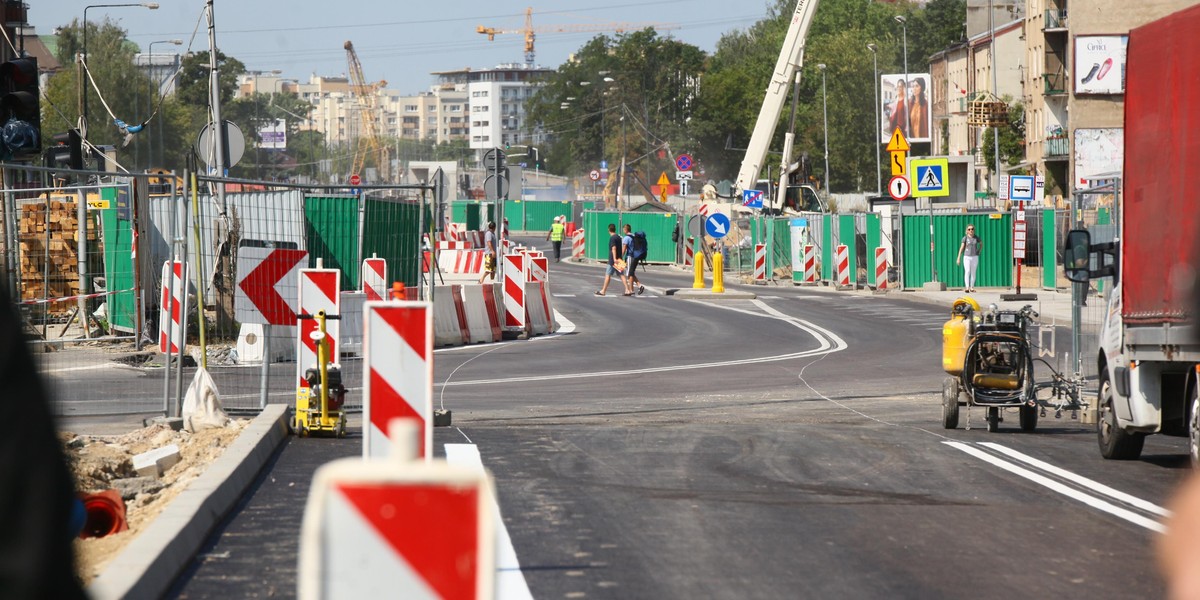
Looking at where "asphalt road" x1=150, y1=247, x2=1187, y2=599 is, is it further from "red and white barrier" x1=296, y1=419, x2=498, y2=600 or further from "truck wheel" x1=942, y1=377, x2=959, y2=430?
"red and white barrier" x1=296, y1=419, x2=498, y2=600

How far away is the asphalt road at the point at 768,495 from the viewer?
679 centimetres

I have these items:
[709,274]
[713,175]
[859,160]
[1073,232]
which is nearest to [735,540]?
[1073,232]

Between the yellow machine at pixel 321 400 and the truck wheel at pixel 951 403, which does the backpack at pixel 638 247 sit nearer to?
the truck wheel at pixel 951 403

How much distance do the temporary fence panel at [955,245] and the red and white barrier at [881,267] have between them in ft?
2.40

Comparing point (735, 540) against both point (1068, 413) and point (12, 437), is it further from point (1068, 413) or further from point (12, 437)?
point (1068, 413)

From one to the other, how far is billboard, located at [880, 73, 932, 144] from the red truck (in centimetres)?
7116

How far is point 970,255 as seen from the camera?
3778cm

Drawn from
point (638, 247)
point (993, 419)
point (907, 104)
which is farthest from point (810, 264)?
point (907, 104)

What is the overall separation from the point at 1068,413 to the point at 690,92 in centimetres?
11453

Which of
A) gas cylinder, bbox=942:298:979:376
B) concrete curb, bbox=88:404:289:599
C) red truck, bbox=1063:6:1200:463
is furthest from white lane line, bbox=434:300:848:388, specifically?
red truck, bbox=1063:6:1200:463

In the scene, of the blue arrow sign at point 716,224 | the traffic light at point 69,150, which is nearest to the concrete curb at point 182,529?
the traffic light at point 69,150

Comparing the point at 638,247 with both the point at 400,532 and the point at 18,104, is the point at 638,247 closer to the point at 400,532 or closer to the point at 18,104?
the point at 18,104

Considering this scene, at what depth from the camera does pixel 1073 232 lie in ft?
38.9

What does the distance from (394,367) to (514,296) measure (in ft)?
60.6
